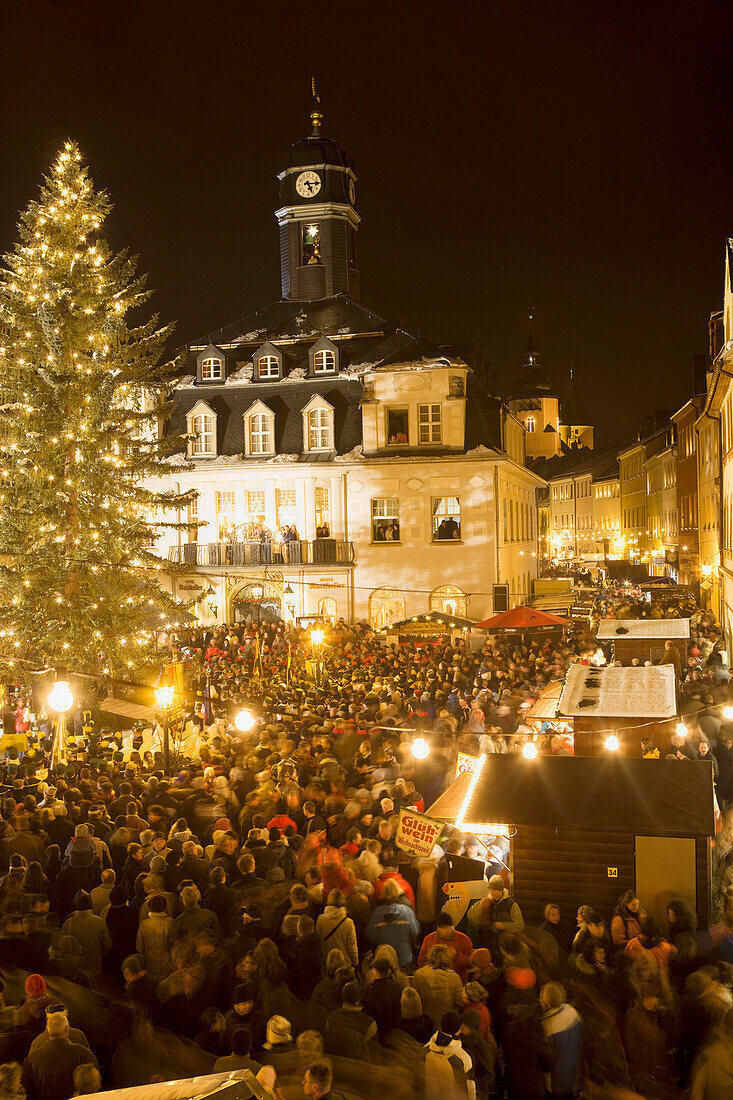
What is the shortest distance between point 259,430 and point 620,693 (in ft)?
76.7

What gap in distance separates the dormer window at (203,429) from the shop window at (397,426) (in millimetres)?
6866

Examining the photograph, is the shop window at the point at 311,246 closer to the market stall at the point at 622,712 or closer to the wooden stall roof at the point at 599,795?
the market stall at the point at 622,712

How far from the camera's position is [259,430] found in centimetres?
3422

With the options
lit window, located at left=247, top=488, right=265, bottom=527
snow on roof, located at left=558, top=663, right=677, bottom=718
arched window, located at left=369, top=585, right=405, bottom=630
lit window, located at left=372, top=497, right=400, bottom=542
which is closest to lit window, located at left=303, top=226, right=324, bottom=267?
lit window, located at left=247, top=488, right=265, bottom=527

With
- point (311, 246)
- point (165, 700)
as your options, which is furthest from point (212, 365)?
point (165, 700)

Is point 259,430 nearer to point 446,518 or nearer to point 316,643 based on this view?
point 446,518

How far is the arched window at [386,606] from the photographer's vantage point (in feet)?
107

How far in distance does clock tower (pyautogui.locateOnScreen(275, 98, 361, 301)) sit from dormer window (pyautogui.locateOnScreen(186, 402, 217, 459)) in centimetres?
814

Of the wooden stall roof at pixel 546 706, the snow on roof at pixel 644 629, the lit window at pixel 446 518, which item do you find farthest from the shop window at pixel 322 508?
the wooden stall roof at pixel 546 706

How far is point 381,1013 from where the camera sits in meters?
6.24

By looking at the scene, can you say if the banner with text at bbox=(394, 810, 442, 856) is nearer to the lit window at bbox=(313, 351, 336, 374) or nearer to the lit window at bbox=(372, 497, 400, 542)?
the lit window at bbox=(372, 497, 400, 542)

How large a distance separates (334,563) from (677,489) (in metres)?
31.8

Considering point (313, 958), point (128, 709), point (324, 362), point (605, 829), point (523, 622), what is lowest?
point (313, 958)

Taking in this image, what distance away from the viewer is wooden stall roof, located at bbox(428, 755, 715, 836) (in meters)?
8.92
